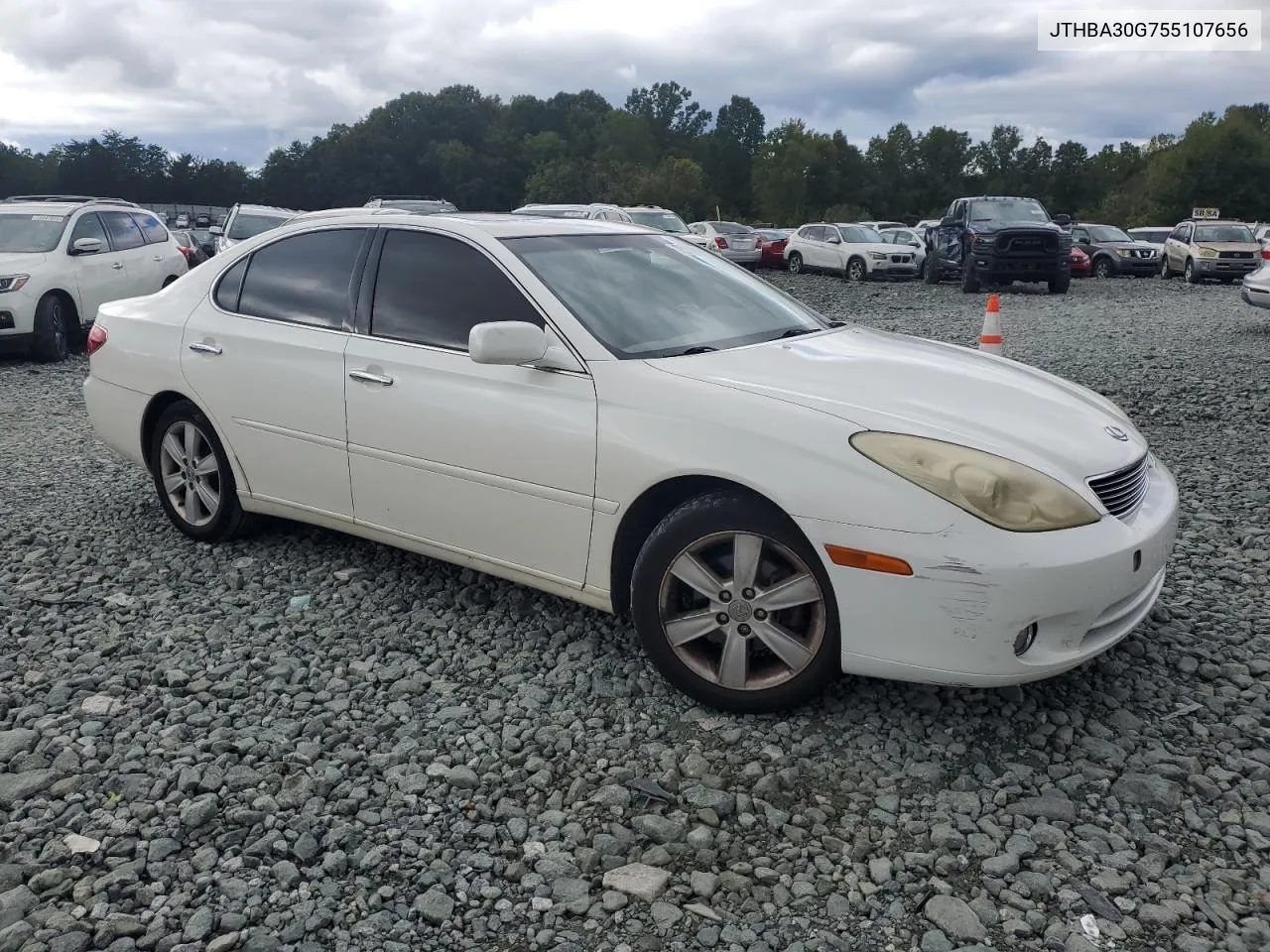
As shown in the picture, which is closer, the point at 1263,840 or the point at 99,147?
the point at 1263,840

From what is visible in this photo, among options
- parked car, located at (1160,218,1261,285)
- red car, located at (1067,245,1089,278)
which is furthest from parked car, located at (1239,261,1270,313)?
red car, located at (1067,245,1089,278)

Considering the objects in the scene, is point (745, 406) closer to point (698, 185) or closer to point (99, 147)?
point (698, 185)

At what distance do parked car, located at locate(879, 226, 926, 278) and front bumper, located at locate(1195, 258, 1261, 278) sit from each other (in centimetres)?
635

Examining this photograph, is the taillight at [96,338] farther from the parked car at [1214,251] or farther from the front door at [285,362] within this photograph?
the parked car at [1214,251]

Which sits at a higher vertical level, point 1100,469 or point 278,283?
point 278,283

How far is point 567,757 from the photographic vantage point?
333 centimetres

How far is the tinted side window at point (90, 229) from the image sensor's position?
12.6 m

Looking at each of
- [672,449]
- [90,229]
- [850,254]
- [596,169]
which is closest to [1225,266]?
[850,254]

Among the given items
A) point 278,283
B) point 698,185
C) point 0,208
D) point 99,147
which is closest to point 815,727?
point 278,283

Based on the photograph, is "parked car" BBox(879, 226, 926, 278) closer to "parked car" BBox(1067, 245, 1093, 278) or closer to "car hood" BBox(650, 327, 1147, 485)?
"parked car" BBox(1067, 245, 1093, 278)

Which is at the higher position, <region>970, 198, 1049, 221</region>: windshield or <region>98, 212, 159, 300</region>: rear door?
<region>970, 198, 1049, 221</region>: windshield

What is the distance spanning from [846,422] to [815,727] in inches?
38.5

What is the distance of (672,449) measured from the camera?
348 cm

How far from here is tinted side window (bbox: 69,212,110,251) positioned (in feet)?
41.5
